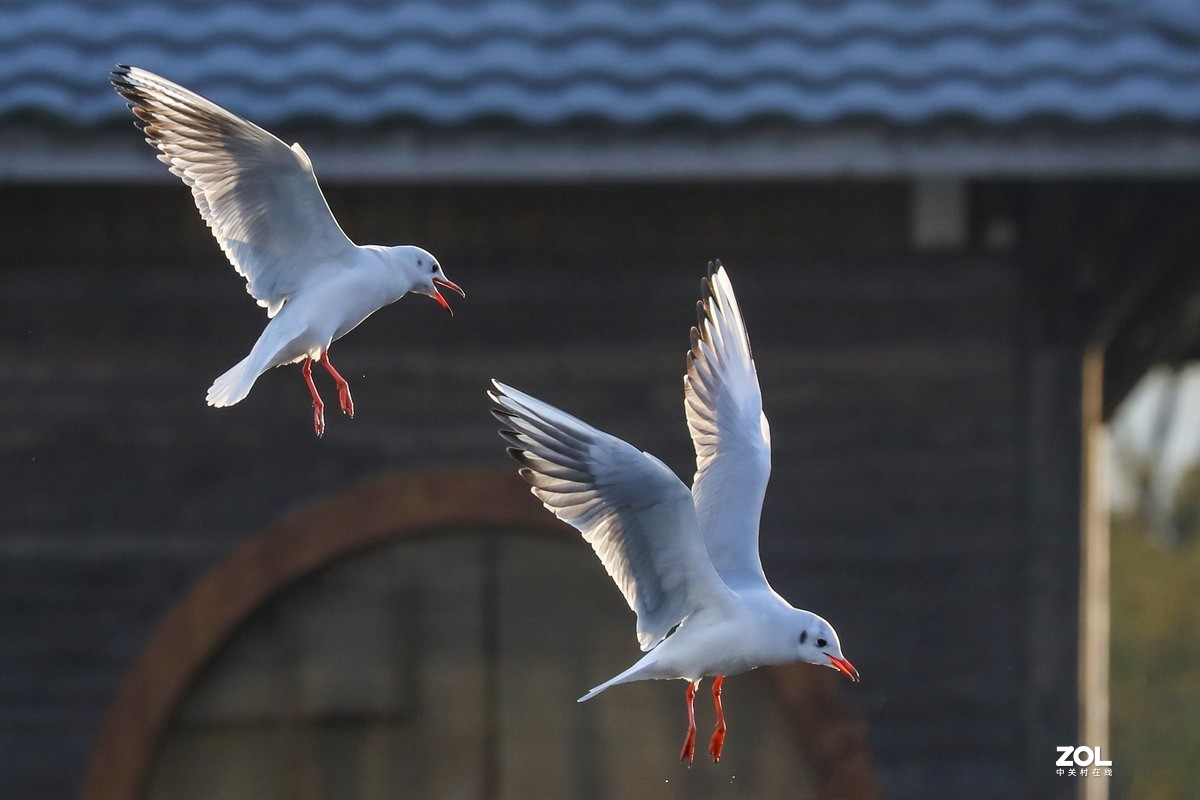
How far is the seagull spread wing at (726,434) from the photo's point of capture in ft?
11.3

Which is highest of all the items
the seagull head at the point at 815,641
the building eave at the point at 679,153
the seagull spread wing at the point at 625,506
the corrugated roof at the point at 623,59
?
the corrugated roof at the point at 623,59

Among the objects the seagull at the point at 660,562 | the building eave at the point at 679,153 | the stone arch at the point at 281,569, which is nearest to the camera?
the seagull at the point at 660,562

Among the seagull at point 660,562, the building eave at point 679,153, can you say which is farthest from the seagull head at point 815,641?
the building eave at point 679,153

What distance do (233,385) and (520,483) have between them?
1.84 meters

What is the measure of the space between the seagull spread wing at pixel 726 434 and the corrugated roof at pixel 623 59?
3.15ft

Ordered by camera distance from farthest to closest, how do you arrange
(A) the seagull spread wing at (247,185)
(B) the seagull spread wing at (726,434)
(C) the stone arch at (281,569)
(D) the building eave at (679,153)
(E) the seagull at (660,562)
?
(C) the stone arch at (281,569)
(D) the building eave at (679,153)
(B) the seagull spread wing at (726,434)
(A) the seagull spread wing at (247,185)
(E) the seagull at (660,562)

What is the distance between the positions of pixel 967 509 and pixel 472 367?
4.30 ft

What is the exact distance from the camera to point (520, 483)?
15.9 ft

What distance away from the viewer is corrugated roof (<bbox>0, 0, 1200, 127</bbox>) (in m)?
4.43

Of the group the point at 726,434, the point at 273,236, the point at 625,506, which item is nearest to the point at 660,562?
the point at 625,506

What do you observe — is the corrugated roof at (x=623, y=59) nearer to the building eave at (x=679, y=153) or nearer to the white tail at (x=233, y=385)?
the building eave at (x=679, y=153)

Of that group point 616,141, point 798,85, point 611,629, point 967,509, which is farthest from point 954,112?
point 611,629

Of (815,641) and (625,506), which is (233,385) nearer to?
(625,506)

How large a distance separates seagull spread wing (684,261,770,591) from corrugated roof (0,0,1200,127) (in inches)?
37.8
